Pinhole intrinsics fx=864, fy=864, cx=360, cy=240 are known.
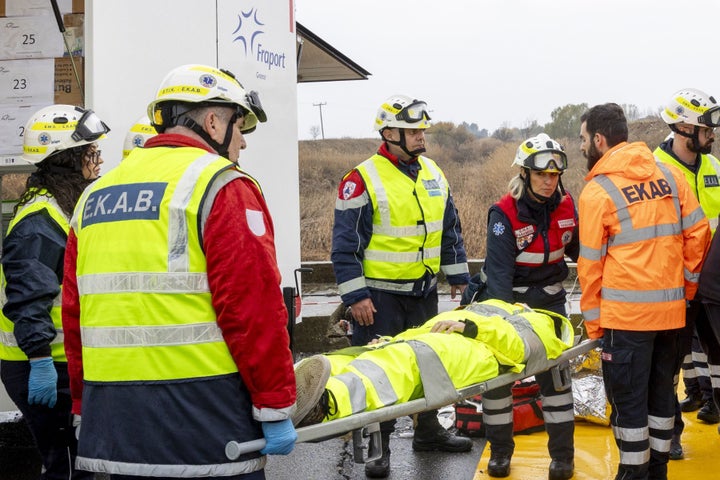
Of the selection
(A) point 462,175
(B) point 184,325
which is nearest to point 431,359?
(B) point 184,325

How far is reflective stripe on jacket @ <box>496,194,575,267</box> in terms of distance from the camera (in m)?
5.18

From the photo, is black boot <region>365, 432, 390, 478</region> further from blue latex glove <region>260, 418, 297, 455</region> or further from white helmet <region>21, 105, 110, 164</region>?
blue latex glove <region>260, 418, 297, 455</region>

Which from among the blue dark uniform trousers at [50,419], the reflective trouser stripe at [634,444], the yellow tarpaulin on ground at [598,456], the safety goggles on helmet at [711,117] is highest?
the safety goggles on helmet at [711,117]

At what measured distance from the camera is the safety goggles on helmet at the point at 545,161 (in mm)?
5043

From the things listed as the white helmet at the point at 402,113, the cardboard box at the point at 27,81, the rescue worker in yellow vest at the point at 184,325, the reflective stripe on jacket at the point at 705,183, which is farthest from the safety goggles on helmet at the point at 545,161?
the cardboard box at the point at 27,81

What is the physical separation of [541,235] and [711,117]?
1538mm

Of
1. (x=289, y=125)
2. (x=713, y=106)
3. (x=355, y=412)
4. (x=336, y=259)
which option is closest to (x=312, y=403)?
(x=355, y=412)

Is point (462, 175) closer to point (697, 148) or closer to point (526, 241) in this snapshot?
point (697, 148)

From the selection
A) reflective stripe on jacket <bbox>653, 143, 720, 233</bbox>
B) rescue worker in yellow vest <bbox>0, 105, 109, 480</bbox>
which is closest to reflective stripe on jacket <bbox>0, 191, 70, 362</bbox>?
rescue worker in yellow vest <bbox>0, 105, 109, 480</bbox>

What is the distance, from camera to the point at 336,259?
17.7ft

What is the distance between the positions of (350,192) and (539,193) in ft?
3.80

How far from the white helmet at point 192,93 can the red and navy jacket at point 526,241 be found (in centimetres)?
268

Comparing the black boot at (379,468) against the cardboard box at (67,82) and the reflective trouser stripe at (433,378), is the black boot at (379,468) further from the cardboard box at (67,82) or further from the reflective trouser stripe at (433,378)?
the cardboard box at (67,82)

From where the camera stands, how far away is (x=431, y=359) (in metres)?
3.88
